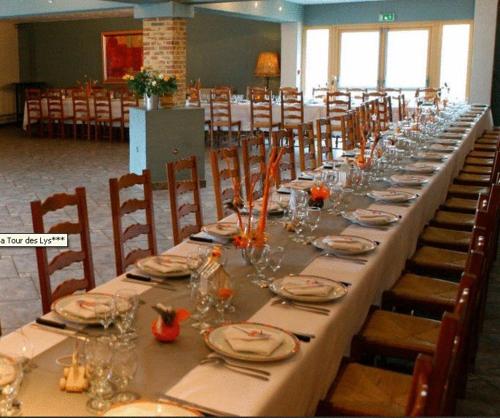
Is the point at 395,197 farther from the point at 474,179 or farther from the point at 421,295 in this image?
the point at 474,179

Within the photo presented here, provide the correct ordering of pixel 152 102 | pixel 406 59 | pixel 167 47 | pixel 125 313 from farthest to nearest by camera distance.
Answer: pixel 406 59
pixel 167 47
pixel 152 102
pixel 125 313

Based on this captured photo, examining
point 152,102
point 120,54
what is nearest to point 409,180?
point 152,102

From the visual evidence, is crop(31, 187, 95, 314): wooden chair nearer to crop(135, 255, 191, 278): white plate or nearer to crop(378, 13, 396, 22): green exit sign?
crop(135, 255, 191, 278): white plate

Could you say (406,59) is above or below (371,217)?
above

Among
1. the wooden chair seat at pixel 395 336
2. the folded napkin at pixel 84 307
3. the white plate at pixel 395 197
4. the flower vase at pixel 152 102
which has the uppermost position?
the flower vase at pixel 152 102

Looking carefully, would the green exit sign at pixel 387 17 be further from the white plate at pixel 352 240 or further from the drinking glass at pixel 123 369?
the drinking glass at pixel 123 369

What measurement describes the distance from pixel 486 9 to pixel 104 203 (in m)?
9.09

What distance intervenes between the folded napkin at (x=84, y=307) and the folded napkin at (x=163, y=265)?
16.1 inches

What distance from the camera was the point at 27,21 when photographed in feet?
59.7

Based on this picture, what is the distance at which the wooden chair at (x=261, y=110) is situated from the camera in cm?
1247

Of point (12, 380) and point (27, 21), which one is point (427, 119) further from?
point (27, 21)

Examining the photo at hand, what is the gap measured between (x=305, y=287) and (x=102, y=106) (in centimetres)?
1212

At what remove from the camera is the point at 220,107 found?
1276cm

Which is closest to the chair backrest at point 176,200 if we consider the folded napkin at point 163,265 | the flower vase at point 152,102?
the folded napkin at point 163,265
